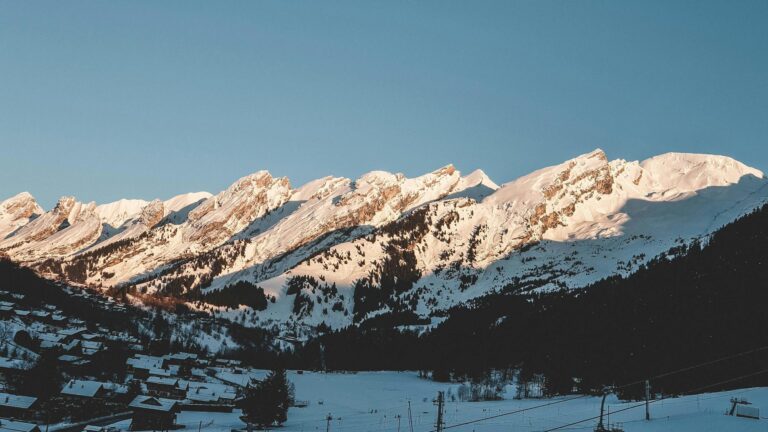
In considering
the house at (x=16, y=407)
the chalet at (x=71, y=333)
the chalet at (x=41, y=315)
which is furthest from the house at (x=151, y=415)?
the chalet at (x=41, y=315)

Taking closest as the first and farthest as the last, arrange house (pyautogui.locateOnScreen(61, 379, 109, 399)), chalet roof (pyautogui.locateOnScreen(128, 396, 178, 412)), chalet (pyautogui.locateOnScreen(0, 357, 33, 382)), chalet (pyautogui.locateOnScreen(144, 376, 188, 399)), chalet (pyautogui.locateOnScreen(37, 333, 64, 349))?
chalet roof (pyautogui.locateOnScreen(128, 396, 178, 412)) → house (pyautogui.locateOnScreen(61, 379, 109, 399)) → chalet (pyautogui.locateOnScreen(0, 357, 33, 382)) → chalet (pyautogui.locateOnScreen(144, 376, 188, 399)) → chalet (pyautogui.locateOnScreen(37, 333, 64, 349))

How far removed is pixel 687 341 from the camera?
381 ft

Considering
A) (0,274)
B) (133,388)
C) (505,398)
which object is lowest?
(505,398)

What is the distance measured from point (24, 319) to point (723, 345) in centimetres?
13979

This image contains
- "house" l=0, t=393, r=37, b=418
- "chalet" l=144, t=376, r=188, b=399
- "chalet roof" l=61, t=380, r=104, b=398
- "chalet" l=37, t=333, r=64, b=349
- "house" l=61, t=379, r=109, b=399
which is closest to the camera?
"house" l=0, t=393, r=37, b=418

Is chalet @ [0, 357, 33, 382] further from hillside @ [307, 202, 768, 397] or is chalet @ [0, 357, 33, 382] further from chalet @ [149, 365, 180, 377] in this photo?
hillside @ [307, 202, 768, 397]

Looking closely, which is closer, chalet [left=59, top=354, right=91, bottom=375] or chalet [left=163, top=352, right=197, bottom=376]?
chalet [left=59, top=354, right=91, bottom=375]

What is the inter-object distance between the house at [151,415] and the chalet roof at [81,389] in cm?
1086

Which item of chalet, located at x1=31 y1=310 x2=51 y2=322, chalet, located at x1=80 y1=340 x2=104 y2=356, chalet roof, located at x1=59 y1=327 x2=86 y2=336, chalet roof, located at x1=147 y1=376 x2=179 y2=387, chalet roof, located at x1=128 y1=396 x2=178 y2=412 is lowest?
chalet roof, located at x1=128 y1=396 x2=178 y2=412

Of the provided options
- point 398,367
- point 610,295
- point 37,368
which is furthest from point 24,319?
point 610,295

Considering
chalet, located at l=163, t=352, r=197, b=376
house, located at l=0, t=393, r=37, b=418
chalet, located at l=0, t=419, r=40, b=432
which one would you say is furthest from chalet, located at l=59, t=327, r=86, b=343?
chalet, located at l=0, t=419, r=40, b=432

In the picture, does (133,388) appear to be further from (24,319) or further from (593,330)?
(593,330)

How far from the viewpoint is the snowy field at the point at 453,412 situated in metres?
57.0

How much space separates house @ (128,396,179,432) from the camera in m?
76.1
